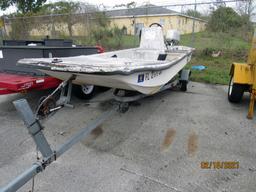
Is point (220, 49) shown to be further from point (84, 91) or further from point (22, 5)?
point (22, 5)

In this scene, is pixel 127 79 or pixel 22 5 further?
pixel 22 5

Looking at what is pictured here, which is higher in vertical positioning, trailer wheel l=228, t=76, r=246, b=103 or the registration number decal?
the registration number decal

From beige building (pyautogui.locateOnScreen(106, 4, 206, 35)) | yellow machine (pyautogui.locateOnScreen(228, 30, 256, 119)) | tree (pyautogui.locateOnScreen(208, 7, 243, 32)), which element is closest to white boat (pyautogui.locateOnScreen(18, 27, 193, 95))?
yellow machine (pyautogui.locateOnScreen(228, 30, 256, 119))

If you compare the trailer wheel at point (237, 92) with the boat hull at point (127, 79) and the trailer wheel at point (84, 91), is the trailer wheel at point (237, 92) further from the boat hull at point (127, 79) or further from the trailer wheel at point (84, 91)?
the trailer wheel at point (84, 91)

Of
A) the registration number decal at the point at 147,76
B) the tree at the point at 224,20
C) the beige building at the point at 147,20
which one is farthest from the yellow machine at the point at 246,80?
the tree at the point at 224,20

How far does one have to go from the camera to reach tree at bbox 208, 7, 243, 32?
8750 millimetres

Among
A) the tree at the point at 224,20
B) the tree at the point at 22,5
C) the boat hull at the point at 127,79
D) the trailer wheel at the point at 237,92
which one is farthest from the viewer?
the tree at the point at 22,5

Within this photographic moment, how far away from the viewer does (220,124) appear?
12.1 ft

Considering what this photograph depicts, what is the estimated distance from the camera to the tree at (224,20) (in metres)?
8.75

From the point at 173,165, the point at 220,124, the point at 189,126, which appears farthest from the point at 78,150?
the point at 220,124

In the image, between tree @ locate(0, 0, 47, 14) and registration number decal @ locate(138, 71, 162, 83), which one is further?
tree @ locate(0, 0, 47, 14)

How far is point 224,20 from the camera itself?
9242 mm

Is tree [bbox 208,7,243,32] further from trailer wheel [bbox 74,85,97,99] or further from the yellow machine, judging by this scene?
trailer wheel [bbox 74,85,97,99]

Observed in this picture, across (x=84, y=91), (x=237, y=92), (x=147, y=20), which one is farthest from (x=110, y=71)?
(x=147, y=20)
